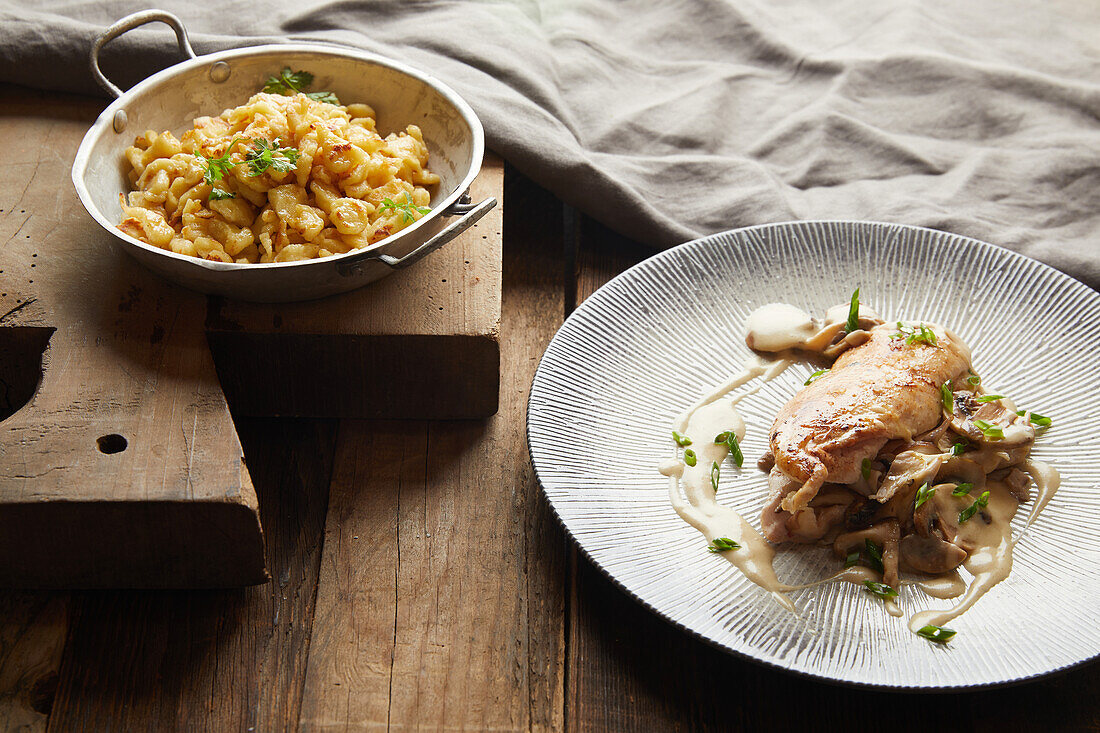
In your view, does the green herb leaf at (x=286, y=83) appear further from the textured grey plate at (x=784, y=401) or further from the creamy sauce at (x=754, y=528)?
the creamy sauce at (x=754, y=528)

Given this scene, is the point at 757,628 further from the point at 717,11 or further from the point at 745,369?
the point at 717,11

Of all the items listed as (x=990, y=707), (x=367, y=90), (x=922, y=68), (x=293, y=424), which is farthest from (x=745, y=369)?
(x=922, y=68)

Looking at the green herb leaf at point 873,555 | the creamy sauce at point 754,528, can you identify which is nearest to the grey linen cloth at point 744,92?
the creamy sauce at point 754,528

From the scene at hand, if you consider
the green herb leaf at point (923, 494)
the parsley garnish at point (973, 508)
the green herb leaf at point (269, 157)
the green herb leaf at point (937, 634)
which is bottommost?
the green herb leaf at point (937, 634)

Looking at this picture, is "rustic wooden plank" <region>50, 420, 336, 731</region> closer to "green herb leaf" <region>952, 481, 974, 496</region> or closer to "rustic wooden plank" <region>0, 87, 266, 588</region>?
"rustic wooden plank" <region>0, 87, 266, 588</region>

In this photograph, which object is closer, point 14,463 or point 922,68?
point 14,463

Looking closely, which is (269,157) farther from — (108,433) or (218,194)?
(108,433)
